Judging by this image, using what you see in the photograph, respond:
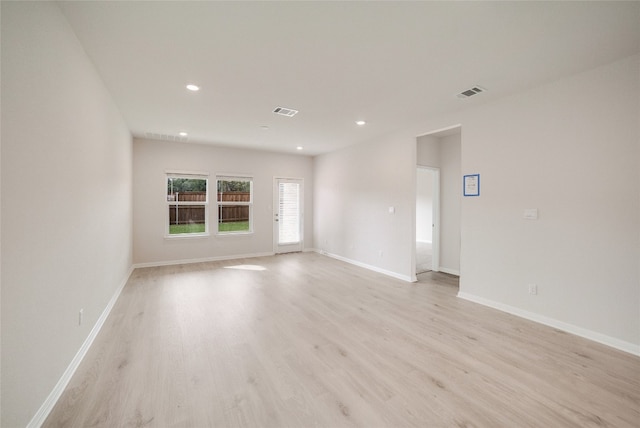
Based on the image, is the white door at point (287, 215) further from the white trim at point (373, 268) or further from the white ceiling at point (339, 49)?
the white ceiling at point (339, 49)

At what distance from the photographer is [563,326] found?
298 cm

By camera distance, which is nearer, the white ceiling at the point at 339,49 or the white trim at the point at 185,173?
the white ceiling at the point at 339,49

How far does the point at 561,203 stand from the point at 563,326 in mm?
1336

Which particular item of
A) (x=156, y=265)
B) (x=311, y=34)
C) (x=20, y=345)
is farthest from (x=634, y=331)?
(x=156, y=265)

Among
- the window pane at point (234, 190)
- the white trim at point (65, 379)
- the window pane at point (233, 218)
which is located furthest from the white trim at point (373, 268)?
the white trim at point (65, 379)

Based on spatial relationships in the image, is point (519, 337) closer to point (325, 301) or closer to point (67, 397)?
point (325, 301)

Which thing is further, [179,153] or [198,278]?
[179,153]

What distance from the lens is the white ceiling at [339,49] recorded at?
1.95m

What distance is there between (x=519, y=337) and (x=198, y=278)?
15.6 feet

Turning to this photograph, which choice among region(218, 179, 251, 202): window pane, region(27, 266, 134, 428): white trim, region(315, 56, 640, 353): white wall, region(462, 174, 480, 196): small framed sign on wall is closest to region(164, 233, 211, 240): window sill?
region(218, 179, 251, 202): window pane

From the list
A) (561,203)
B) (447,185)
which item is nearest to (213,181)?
(447,185)

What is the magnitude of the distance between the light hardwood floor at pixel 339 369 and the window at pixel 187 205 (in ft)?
8.63

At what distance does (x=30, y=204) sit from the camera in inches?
61.9

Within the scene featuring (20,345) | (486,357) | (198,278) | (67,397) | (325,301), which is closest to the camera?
(20,345)
